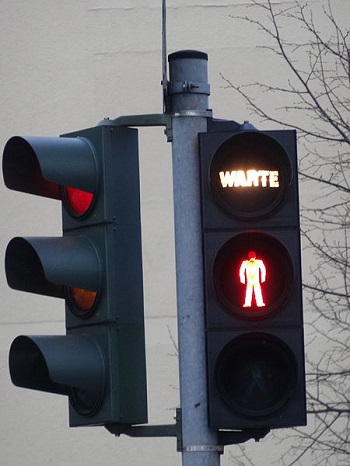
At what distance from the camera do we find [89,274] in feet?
18.9

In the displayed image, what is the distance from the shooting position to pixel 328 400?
44.5 feet

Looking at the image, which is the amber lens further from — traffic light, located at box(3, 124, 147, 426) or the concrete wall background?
the concrete wall background

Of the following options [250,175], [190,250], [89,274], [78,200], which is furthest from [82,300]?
[250,175]

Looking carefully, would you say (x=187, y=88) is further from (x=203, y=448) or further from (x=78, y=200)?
(x=203, y=448)

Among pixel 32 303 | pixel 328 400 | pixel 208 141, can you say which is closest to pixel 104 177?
pixel 208 141

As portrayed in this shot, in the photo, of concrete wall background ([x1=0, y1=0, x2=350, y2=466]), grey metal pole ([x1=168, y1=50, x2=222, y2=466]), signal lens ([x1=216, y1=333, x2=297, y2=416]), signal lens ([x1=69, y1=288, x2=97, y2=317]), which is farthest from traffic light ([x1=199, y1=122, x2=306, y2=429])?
concrete wall background ([x1=0, y1=0, x2=350, y2=466])

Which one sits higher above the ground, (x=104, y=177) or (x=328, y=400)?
(x=104, y=177)

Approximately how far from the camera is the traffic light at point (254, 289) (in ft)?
18.1

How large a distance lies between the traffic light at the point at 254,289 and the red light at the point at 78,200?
0.56 meters

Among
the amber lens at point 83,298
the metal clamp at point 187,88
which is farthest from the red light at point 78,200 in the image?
the metal clamp at point 187,88

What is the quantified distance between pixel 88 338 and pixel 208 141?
89cm

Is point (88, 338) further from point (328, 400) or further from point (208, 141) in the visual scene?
point (328, 400)

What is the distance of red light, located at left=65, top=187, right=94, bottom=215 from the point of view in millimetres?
5989

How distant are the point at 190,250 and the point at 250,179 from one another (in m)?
0.38
